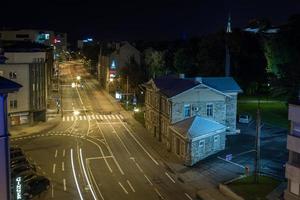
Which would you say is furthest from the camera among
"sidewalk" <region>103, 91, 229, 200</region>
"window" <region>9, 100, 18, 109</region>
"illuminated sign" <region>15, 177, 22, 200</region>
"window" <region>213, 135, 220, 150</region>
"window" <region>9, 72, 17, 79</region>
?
"window" <region>9, 100, 18, 109</region>

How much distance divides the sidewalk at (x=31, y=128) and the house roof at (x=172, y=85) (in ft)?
53.2

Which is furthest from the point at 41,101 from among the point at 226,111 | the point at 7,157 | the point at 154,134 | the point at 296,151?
the point at 7,157

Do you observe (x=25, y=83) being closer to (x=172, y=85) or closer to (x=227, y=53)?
(x=172, y=85)

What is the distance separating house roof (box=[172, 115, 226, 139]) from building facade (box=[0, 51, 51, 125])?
23566 millimetres

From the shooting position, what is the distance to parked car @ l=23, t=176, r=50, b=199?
35338mm

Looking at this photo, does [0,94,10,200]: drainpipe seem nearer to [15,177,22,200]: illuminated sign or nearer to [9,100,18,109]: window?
[15,177,22,200]: illuminated sign

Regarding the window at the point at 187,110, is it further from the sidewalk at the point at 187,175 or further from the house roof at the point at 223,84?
the house roof at the point at 223,84

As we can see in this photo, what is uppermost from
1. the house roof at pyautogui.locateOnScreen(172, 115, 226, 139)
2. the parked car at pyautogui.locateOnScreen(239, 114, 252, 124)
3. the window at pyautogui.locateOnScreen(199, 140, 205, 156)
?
the house roof at pyautogui.locateOnScreen(172, 115, 226, 139)

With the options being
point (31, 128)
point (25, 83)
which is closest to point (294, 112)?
point (31, 128)

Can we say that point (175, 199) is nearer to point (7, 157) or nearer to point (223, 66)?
point (7, 157)

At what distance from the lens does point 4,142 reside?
13.9 meters

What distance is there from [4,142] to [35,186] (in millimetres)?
23215

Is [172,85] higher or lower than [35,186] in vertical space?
higher

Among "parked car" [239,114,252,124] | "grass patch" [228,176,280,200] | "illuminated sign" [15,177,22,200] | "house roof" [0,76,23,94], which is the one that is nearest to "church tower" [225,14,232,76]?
"parked car" [239,114,252,124]
